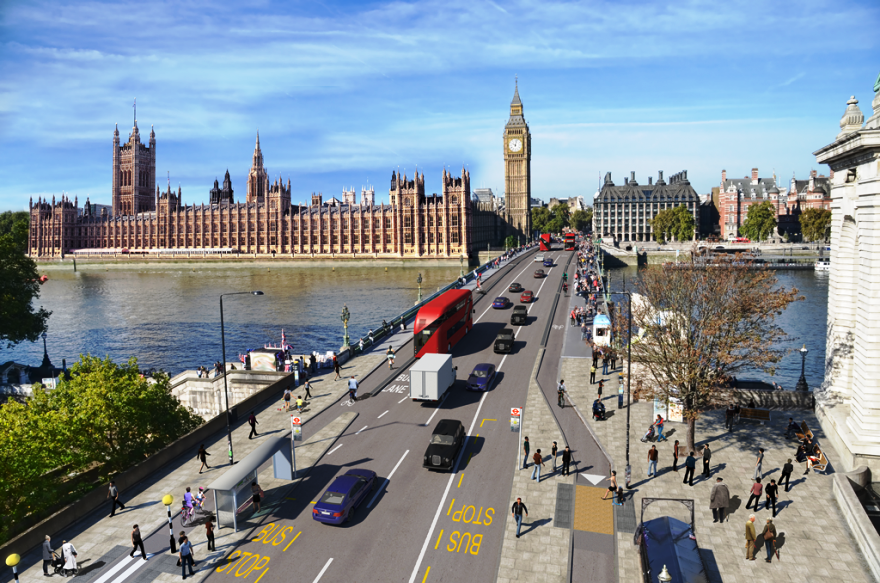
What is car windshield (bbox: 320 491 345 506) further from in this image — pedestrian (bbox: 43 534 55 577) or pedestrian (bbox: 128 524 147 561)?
pedestrian (bbox: 43 534 55 577)

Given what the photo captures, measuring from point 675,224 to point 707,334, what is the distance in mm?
157110

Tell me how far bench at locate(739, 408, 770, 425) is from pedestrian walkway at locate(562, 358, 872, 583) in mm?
478

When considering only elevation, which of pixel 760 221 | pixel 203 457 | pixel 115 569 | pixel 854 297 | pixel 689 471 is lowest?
pixel 115 569

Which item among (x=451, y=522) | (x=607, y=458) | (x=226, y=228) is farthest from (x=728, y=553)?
(x=226, y=228)

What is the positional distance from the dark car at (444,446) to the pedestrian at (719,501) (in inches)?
417

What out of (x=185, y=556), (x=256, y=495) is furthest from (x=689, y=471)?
(x=185, y=556)

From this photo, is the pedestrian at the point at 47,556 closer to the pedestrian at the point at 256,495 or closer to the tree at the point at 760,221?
the pedestrian at the point at 256,495

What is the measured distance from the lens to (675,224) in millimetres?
171750

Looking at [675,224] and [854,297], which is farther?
[675,224]

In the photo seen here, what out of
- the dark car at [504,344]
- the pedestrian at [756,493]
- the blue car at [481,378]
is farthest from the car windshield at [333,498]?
the dark car at [504,344]

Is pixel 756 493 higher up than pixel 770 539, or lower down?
higher up

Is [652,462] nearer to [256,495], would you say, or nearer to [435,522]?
[435,522]

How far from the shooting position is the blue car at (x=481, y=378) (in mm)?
36500

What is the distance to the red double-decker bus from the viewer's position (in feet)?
137
